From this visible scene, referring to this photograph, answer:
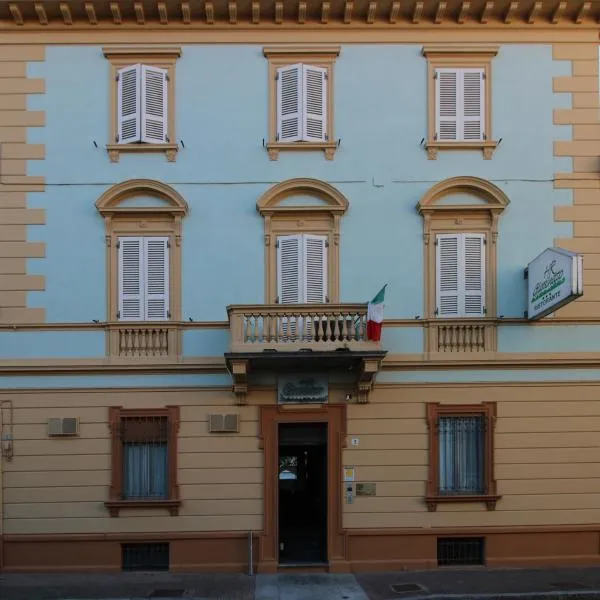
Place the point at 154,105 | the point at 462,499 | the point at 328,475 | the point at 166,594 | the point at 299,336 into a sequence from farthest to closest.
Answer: the point at 154,105
the point at 328,475
the point at 462,499
the point at 299,336
the point at 166,594

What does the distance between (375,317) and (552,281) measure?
122 inches

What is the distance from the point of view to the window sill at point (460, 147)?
554 inches

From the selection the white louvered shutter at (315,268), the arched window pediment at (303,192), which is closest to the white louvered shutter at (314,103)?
the arched window pediment at (303,192)

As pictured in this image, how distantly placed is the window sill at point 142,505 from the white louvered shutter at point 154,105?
6705mm

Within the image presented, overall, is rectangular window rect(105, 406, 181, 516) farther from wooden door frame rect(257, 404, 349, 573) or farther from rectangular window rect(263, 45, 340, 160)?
rectangular window rect(263, 45, 340, 160)

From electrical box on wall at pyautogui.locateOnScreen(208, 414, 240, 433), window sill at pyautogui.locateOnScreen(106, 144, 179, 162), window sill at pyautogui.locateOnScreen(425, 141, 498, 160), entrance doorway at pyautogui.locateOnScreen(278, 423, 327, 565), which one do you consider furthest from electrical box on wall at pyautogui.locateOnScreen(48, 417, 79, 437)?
window sill at pyautogui.locateOnScreen(425, 141, 498, 160)

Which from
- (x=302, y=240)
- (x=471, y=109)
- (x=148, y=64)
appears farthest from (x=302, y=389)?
(x=148, y=64)

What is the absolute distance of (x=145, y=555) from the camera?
13.7 meters

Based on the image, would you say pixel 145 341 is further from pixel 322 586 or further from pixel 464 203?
pixel 464 203

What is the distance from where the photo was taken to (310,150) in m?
14.1

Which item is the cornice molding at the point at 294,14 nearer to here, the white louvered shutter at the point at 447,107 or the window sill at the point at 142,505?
the white louvered shutter at the point at 447,107

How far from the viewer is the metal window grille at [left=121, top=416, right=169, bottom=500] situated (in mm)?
13844

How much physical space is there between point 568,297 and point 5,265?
10.1 m

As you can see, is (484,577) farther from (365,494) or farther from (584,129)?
(584,129)
